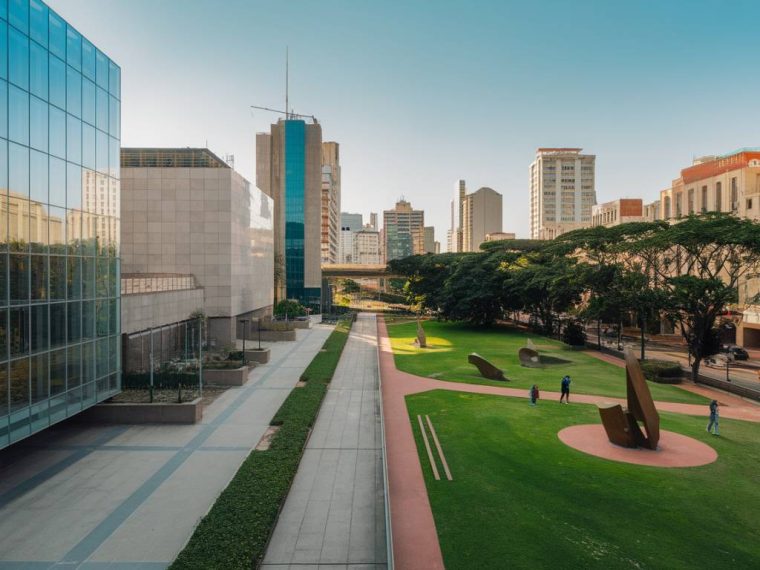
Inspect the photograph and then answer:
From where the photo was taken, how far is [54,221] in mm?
19703

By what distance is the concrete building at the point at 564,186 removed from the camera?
173875 millimetres

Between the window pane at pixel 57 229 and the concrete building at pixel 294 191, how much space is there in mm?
79875

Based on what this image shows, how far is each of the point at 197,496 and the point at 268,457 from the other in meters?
3.25

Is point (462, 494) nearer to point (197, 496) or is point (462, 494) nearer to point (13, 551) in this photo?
point (197, 496)

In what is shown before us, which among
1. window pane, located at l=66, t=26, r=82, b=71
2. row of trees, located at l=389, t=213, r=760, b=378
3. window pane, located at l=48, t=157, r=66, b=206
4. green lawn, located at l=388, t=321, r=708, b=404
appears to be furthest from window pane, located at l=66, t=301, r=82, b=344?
row of trees, located at l=389, t=213, r=760, b=378

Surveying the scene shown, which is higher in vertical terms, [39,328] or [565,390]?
[39,328]

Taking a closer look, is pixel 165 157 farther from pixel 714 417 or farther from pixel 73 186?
pixel 714 417

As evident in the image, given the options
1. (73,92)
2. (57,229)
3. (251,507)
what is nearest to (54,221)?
(57,229)

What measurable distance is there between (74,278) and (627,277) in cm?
3946

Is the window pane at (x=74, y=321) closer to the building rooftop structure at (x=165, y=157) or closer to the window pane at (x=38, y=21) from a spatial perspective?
the window pane at (x=38, y=21)

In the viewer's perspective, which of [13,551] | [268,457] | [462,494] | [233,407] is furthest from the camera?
[233,407]

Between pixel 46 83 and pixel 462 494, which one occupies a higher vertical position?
pixel 46 83

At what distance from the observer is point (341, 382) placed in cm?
3544

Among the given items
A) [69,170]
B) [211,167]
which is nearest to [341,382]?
[69,170]
